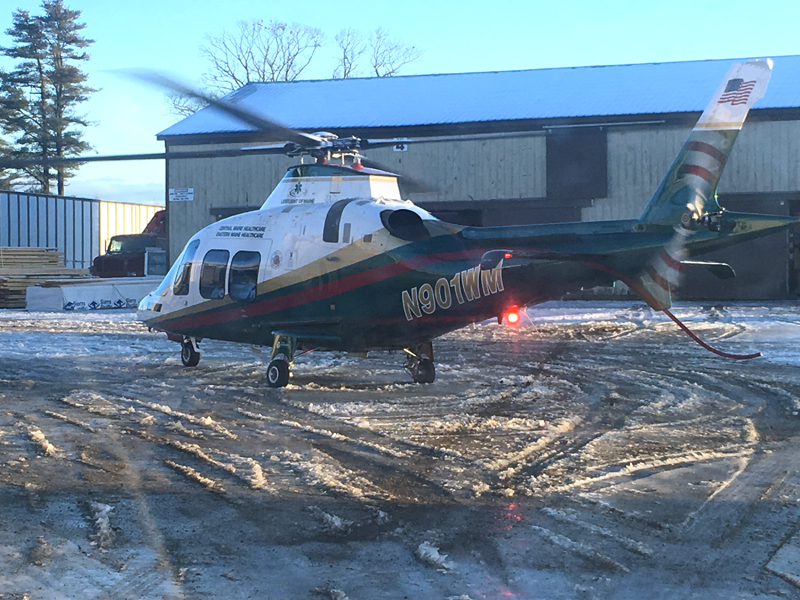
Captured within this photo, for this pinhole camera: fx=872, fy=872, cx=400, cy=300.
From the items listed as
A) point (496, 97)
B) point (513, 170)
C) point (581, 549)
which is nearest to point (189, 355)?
point (581, 549)

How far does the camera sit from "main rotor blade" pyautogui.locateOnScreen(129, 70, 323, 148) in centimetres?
919

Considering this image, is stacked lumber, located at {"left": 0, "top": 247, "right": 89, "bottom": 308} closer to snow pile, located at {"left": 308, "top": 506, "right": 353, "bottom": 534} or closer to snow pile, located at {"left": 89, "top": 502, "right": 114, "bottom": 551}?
snow pile, located at {"left": 89, "top": 502, "right": 114, "bottom": 551}

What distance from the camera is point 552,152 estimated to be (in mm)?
30922

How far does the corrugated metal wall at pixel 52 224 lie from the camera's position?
40656 millimetres

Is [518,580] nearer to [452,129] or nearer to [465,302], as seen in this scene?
[465,302]

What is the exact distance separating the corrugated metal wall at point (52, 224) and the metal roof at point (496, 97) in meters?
11.2

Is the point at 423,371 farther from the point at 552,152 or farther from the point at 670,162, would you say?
the point at 670,162

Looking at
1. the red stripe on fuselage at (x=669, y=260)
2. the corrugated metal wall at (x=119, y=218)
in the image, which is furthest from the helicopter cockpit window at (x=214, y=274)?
the corrugated metal wall at (x=119, y=218)

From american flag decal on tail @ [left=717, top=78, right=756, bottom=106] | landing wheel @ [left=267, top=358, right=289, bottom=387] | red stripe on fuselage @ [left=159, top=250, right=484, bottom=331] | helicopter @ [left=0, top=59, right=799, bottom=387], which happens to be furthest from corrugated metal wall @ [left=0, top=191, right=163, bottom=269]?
american flag decal on tail @ [left=717, top=78, right=756, bottom=106]

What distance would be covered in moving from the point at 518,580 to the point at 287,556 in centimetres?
142

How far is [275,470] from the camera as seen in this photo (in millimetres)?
7465

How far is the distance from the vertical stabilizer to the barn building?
17.2 meters

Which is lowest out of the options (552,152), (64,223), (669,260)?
(669,260)

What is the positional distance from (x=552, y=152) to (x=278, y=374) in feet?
69.5
